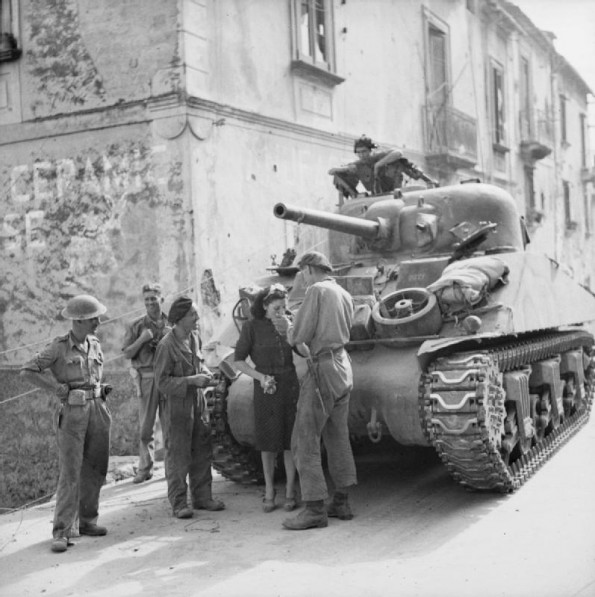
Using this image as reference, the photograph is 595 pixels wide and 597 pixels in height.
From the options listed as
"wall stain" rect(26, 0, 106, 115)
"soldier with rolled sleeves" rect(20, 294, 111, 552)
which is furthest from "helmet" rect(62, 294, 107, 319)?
"wall stain" rect(26, 0, 106, 115)

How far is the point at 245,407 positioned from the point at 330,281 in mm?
1410

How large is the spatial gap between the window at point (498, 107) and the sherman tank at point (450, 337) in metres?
12.5

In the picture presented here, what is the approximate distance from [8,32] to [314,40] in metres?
4.41

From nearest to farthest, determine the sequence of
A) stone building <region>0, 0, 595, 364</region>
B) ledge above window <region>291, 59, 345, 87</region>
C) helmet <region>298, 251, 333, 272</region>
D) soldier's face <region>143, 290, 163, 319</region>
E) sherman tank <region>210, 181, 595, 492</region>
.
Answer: sherman tank <region>210, 181, 595, 492</region> → helmet <region>298, 251, 333, 272</region> → soldier's face <region>143, 290, 163, 319</region> → stone building <region>0, 0, 595, 364</region> → ledge above window <region>291, 59, 345, 87</region>

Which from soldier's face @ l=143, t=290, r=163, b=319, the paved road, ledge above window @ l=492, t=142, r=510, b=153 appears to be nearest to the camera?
the paved road

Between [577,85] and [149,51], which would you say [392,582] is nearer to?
[149,51]

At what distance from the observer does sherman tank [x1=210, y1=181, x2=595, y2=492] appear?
19.4 feet

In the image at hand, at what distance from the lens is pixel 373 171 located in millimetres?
9719

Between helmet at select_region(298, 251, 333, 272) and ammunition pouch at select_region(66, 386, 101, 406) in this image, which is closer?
ammunition pouch at select_region(66, 386, 101, 406)

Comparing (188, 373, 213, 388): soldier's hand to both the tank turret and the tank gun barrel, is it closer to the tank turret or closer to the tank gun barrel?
the tank gun barrel

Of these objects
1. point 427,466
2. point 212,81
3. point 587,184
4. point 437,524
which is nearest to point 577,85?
point 587,184

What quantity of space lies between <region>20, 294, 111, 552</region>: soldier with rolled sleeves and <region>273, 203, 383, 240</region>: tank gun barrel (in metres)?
1.80

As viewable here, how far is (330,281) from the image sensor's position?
604cm

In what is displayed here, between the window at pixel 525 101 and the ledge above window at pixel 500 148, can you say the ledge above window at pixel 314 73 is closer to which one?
the ledge above window at pixel 500 148
